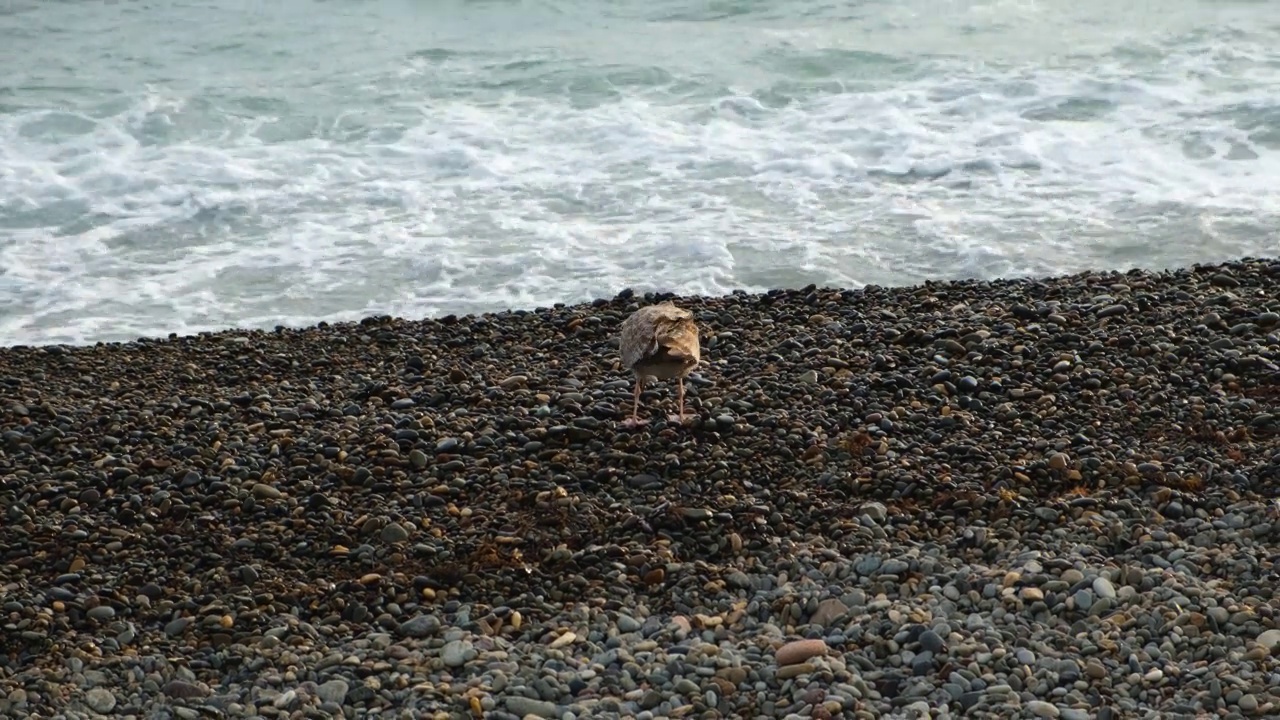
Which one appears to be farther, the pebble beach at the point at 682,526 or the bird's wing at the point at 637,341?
the bird's wing at the point at 637,341

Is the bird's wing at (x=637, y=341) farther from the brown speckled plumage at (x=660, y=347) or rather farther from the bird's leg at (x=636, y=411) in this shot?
the bird's leg at (x=636, y=411)

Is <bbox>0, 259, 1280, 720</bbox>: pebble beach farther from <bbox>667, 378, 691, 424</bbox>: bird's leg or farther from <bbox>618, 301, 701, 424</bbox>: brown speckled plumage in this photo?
<bbox>618, 301, 701, 424</bbox>: brown speckled plumage

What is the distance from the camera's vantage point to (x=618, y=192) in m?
11.7

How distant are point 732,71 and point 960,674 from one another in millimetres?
11768

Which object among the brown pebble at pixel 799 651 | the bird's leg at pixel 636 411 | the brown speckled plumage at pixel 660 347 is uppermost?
the brown speckled plumage at pixel 660 347

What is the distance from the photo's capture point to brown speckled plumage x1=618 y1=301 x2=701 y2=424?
6094 mm

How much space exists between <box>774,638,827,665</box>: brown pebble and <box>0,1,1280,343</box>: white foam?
521cm

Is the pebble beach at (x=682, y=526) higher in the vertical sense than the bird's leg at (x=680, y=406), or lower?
lower

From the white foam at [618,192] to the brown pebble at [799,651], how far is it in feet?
17.1

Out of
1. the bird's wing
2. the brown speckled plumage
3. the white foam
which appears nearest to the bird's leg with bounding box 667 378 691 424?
the brown speckled plumage

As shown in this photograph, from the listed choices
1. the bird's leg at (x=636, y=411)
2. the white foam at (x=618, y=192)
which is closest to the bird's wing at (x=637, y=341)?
the bird's leg at (x=636, y=411)

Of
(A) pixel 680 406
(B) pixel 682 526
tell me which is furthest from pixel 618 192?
(B) pixel 682 526

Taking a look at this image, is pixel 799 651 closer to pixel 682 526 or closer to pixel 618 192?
pixel 682 526

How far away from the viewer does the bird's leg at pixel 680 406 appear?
20.7 ft
